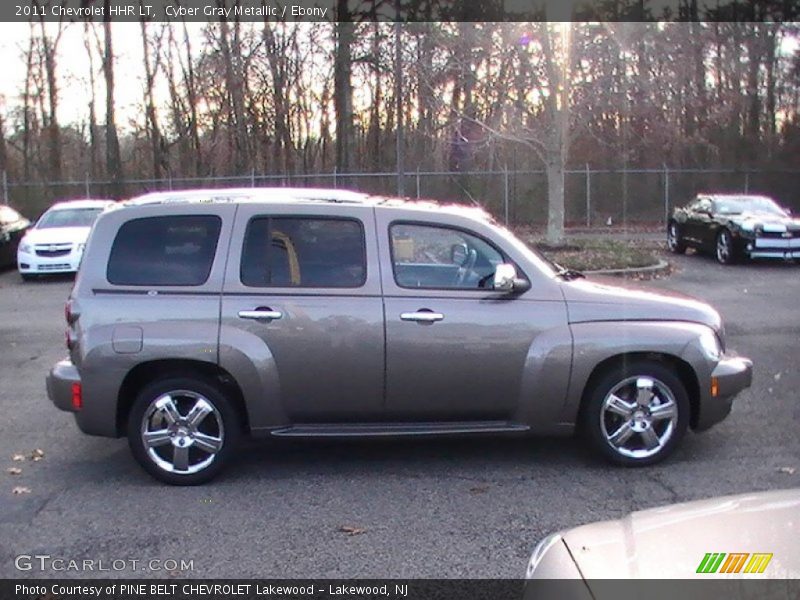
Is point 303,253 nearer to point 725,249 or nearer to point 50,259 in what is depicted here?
point 50,259

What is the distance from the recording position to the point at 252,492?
16.8 feet

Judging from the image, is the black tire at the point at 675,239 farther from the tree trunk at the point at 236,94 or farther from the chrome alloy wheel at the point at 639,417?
the tree trunk at the point at 236,94

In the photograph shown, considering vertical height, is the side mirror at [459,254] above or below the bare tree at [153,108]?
below

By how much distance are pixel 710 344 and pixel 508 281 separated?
1.44 m

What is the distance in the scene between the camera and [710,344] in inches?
214

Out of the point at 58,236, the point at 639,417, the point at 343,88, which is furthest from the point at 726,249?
the point at 343,88

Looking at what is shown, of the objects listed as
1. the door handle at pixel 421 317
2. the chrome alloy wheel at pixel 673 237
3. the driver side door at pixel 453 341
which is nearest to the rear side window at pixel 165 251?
the driver side door at pixel 453 341

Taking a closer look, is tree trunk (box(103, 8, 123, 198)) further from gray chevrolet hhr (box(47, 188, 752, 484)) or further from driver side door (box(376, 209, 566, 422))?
driver side door (box(376, 209, 566, 422))

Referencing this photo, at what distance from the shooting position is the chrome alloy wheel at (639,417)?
5.39m

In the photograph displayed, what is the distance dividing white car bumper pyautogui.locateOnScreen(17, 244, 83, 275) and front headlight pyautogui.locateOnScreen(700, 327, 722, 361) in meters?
13.6

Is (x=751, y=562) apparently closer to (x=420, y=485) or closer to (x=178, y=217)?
(x=420, y=485)

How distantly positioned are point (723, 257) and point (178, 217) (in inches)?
570

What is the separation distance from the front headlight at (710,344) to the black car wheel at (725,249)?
40.7ft

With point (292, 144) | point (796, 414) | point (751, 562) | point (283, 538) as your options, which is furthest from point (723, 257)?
point (292, 144)
